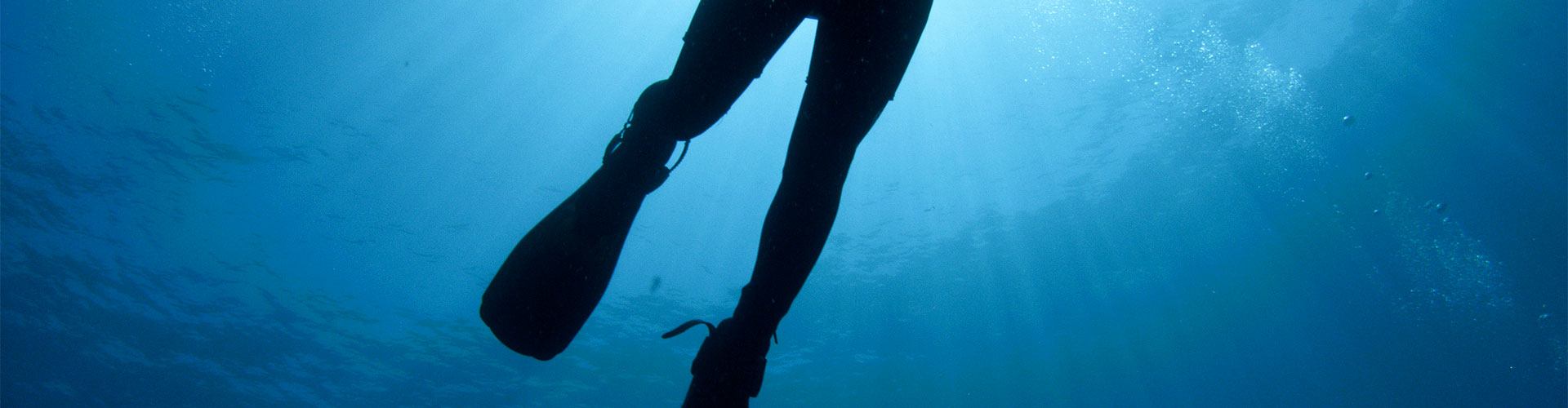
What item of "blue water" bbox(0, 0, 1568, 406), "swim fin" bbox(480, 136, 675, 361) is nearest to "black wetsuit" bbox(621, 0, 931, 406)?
"swim fin" bbox(480, 136, 675, 361)

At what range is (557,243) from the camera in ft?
5.25

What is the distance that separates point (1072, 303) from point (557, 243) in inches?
1412

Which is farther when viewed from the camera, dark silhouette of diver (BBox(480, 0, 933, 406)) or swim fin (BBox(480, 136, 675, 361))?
swim fin (BBox(480, 136, 675, 361))

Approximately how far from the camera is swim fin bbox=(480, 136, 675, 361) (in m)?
1.54

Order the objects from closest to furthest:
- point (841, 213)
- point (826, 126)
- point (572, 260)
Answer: point (826, 126) < point (572, 260) < point (841, 213)

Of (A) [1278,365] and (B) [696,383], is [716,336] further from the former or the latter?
(A) [1278,365]

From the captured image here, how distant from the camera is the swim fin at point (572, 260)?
154cm

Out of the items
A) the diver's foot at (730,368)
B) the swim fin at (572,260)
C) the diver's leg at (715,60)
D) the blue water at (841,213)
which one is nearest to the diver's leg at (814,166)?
the diver's foot at (730,368)

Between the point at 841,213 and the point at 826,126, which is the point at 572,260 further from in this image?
the point at 841,213

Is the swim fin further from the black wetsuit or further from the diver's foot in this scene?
the diver's foot

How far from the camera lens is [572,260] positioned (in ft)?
5.15

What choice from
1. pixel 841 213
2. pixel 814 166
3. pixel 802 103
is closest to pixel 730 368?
pixel 814 166

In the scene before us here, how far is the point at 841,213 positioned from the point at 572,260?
71.8 ft

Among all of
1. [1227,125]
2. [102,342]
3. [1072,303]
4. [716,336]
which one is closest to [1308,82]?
[1227,125]
